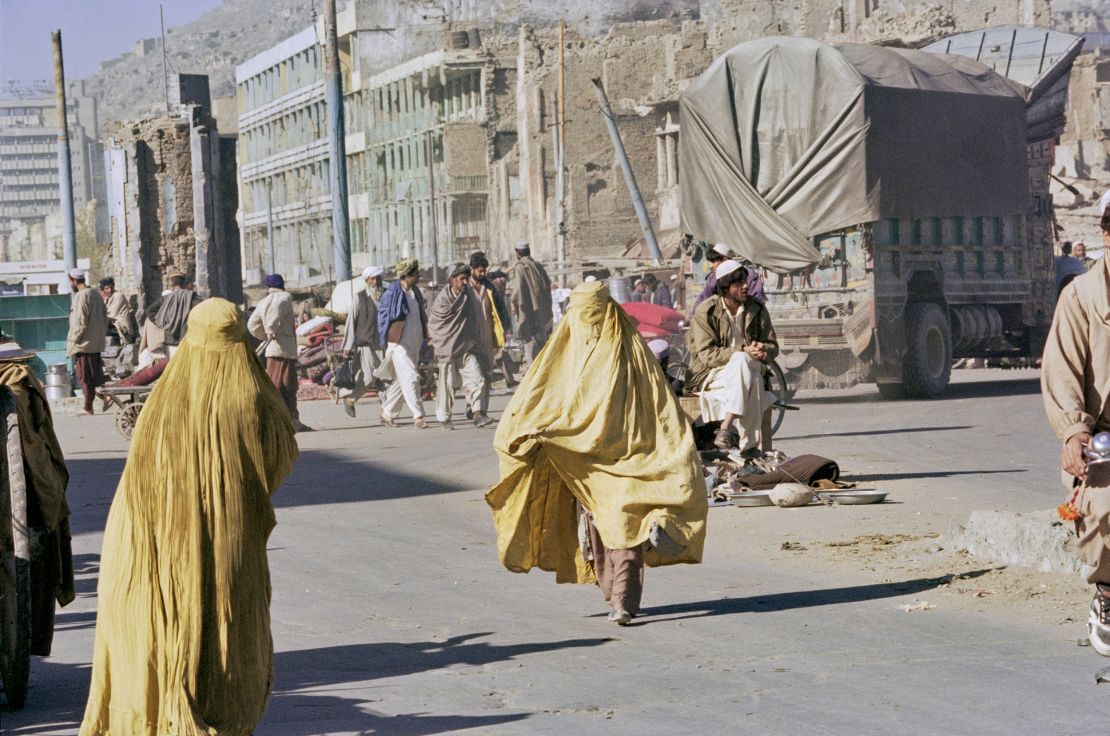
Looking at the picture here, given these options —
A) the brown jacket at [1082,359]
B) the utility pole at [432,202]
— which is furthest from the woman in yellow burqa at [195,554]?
the utility pole at [432,202]

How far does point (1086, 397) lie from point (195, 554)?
119 inches

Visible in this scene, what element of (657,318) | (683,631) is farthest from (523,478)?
(657,318)

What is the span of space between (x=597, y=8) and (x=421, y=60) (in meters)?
16.5

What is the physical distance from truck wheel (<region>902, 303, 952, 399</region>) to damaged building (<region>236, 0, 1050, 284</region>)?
685 inches

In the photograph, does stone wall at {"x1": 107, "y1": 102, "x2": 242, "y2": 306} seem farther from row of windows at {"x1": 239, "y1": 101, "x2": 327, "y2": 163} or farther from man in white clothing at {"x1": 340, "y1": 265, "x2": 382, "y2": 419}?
row of windows at {"x1": 239, "y1": 101, "x2": 327, "y2": 163}

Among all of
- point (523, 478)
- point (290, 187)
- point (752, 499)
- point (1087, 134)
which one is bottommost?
point (752, 499)

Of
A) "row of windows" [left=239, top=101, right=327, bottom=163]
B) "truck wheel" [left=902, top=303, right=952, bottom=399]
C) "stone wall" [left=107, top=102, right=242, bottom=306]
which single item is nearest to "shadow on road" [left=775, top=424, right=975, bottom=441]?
"truck wheel" [left=902, top=303, right=952, bottom=399]

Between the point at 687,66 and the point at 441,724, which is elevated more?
the point at 687,66

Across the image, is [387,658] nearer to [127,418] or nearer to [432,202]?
[127,418]

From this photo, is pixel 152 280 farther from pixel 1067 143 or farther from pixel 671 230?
pixel 1067 143

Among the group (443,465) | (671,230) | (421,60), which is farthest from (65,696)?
(421,60)

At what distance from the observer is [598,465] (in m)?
7.67

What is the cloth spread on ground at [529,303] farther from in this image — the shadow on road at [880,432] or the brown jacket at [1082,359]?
the brown jacket at [1082,359]

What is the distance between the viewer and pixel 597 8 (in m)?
88.4
